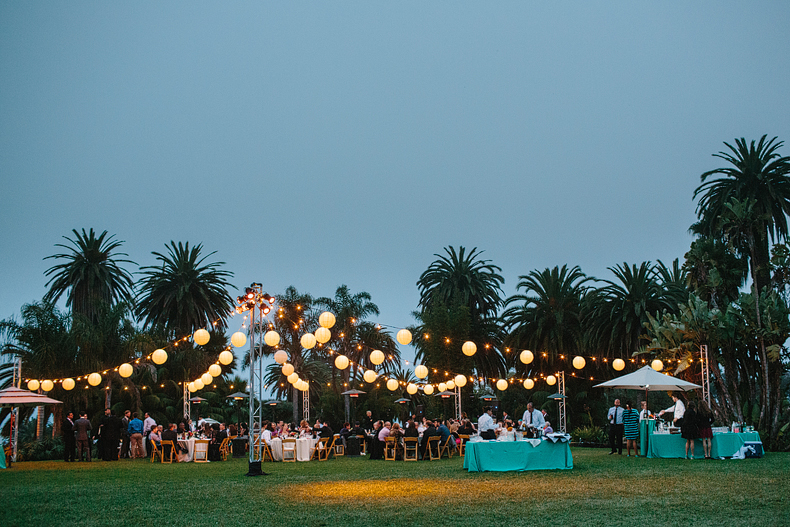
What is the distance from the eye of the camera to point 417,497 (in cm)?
907

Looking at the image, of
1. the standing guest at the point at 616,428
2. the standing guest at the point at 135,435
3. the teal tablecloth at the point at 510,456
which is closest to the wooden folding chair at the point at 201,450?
the standing guest at the point at 135,435

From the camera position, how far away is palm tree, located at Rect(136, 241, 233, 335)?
35500 mm

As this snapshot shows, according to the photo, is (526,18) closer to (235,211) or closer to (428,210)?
(428,210)

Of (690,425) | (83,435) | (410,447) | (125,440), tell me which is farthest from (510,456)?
(125,440)

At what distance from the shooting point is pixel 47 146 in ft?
183

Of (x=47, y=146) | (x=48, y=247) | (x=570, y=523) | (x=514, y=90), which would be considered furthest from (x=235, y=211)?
(x=570, y=523)

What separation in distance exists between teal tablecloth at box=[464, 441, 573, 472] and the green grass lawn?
15.3 inches

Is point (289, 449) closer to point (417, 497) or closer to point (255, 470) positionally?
point (255, 470)

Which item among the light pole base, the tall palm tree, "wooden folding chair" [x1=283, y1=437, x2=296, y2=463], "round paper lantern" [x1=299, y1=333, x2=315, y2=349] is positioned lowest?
"wooden folding chair" [x1=283, y1=437, x2=296, y2=463]

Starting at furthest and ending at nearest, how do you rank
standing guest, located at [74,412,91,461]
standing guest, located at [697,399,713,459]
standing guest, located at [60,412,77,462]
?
standing guest, located at [60,412,77,462] < standing guest, located at [74,412,91,461] < standing guest, located at [697,399,713,459]

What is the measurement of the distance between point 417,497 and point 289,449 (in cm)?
1062

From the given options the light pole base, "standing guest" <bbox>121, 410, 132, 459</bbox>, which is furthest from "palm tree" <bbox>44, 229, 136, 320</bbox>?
the light pole base

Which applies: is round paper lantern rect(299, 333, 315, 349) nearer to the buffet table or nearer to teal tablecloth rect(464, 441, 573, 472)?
teal tablecloth rect(464, 441, 573, 472)

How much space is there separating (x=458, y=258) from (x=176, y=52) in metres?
54.0
